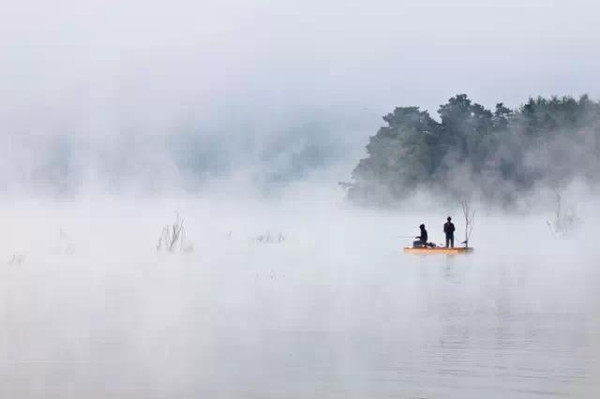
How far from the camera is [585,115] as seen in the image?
1823 inches

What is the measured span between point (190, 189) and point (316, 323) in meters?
47.7

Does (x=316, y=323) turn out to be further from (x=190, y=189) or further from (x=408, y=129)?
(x=190, y=189)

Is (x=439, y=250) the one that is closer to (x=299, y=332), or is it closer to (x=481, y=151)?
(x=299, y=332)

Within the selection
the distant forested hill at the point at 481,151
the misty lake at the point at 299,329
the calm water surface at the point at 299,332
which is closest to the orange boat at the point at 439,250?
the misty lake at the point at 299,329

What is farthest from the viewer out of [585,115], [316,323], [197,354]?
[585,115]

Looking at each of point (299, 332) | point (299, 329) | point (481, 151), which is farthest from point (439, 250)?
point (481, 151)

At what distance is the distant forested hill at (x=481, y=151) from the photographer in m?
45.6

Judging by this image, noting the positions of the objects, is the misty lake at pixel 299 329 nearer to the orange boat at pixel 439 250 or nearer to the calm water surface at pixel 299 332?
the calm water surface at pixel 299 332

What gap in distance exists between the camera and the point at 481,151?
157 ft

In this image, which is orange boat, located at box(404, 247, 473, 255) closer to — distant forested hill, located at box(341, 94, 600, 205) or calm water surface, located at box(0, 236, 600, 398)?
calm water surface, located at box(0, 236, 600, 398)

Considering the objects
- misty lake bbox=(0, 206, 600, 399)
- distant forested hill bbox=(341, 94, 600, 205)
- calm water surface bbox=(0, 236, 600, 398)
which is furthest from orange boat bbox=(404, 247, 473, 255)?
distant forested hill bbox=(341, 94, 600, 205)

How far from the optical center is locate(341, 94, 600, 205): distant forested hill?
4556 cm

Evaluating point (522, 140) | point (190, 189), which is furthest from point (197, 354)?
point (190, 189)

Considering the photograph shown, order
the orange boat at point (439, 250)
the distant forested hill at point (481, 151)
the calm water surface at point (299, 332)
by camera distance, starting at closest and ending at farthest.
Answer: the calm water surface at point (299, 332) → the orange boat at point (439, 250) → the distant forested hill at point (481, 151)
